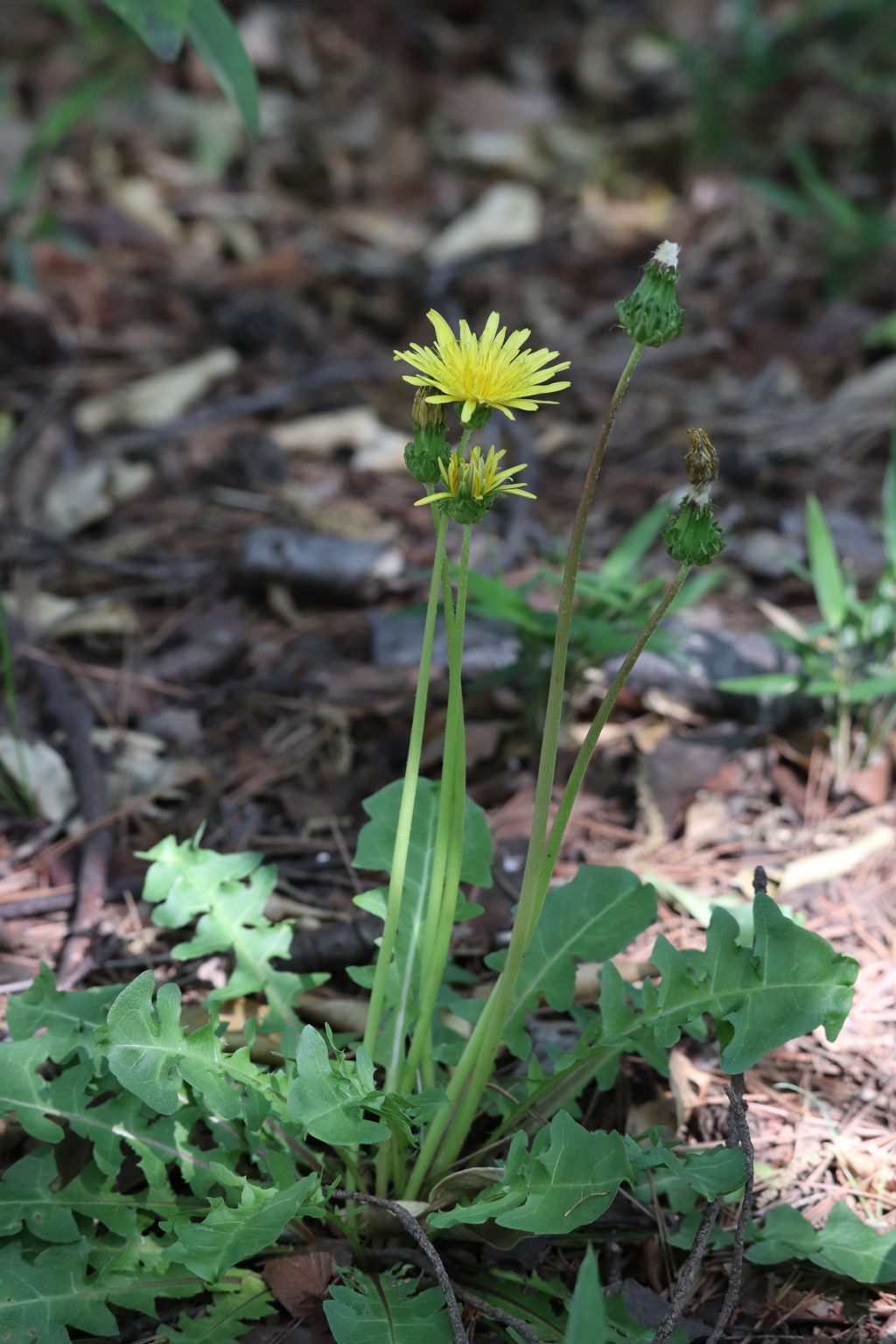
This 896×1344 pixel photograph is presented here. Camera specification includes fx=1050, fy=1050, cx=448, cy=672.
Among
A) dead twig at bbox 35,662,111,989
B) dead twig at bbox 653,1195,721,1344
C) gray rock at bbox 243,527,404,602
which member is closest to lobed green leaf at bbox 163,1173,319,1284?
dead twig at bbox 653,1195,721,1344

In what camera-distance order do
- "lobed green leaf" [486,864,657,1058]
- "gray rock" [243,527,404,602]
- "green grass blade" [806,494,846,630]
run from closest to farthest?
"lobed green leaf" [486,864,657,1058]
"green grass blade" [806,494,846,630]
"gray rock" [243,527,404,602]

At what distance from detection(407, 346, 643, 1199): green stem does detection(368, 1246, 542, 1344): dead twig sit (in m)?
0.08

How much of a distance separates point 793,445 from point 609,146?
9.77 feet

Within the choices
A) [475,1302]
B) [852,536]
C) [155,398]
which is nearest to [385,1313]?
[475,1302]

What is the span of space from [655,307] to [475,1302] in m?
1.32

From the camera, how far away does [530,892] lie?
4.59 feet

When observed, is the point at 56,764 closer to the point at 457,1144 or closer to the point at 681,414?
the point at 457,1144

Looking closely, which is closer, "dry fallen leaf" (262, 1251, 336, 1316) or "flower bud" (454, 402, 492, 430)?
"flower bud" (454, 402, 492, 430)

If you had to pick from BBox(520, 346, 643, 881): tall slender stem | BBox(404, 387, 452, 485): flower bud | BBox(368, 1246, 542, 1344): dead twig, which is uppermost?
BBox(404, 387, 452, 485): flower bud

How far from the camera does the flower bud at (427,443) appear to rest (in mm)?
1307

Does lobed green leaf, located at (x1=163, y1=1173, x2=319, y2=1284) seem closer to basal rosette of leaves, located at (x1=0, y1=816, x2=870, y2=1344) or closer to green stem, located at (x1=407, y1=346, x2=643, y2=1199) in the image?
basal rosette of leaves, located at (x1=0, y1=816, x2=870, y2=1344)

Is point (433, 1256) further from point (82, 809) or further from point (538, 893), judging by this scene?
point (82, 809)

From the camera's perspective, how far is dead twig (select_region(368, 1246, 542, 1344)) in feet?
4.41

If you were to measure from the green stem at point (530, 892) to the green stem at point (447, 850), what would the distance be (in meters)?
0.08
